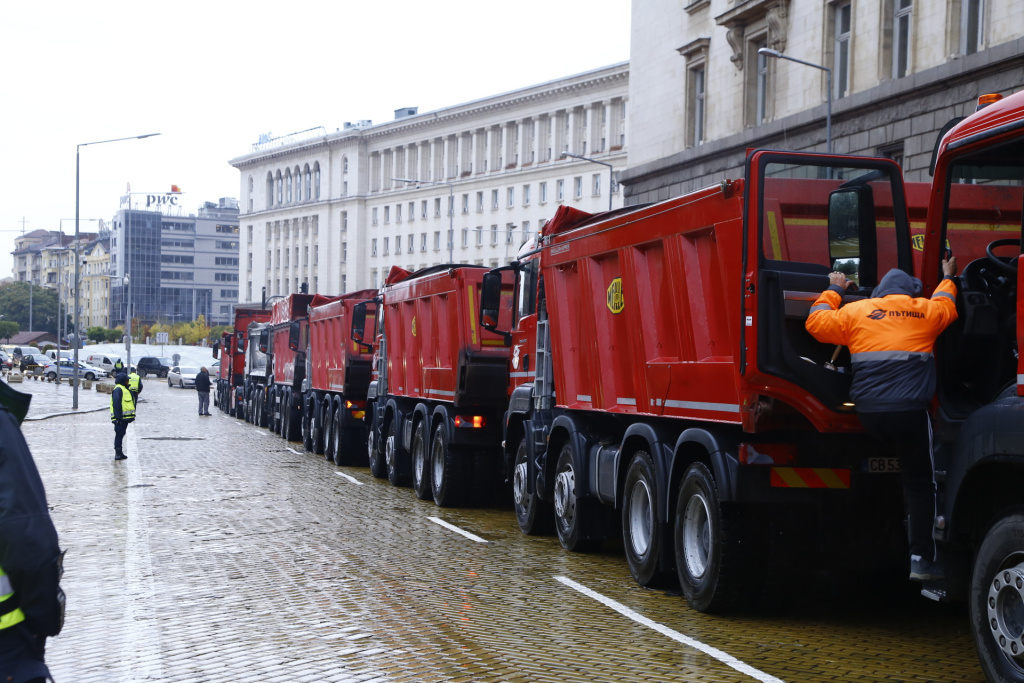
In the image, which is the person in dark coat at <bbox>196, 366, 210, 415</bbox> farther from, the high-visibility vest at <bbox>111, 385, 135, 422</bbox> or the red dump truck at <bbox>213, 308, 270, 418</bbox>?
the high-visibility vest at <bbox>111, 385, 135, 422</bbox>

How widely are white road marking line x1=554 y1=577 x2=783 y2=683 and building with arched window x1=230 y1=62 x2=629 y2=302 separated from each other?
71.7 metres

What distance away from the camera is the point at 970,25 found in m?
28.8

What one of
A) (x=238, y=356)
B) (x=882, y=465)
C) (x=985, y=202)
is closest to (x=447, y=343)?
(x=882, y=465)

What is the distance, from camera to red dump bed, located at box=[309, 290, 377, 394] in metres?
23.0

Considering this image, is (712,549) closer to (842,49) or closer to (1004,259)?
(1004,259)

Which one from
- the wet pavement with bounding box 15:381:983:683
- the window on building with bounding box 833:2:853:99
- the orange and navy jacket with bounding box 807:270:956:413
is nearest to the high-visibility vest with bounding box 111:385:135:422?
the wet pavement with bounding box 15:381:983:683

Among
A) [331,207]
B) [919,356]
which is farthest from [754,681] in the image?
[331,207]

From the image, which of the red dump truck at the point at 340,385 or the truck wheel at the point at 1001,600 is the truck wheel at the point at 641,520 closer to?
the truck wheel at the point at 1001,600

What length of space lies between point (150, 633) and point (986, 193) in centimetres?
558

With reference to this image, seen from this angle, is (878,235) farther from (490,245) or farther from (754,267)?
(490,245)

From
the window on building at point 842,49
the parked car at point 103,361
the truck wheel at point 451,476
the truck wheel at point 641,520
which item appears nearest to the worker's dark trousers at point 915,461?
the truck wheel at point 641,520

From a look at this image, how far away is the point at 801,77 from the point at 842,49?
4.41 feet

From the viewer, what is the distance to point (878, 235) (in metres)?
8.66

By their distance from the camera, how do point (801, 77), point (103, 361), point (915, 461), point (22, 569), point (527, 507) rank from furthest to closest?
point (103, 361), point (801, 77), point (527, 507), point (915, 461), point (22, 569)
